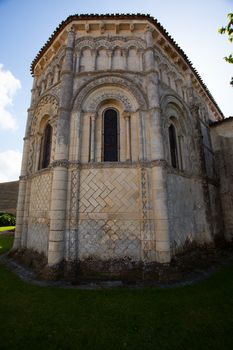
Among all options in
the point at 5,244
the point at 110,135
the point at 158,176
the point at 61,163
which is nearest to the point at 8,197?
the point at 5,244

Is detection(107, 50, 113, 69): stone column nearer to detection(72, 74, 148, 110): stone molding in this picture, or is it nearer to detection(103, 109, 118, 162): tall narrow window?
detection(72, 74, 148, 110): stone molding

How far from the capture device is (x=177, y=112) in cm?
1137

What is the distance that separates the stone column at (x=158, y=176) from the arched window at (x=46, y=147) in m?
5.97

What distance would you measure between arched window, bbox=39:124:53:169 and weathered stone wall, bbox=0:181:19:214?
102ft

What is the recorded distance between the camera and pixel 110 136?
9070 millimetres

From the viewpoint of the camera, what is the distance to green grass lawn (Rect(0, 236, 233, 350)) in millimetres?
3883

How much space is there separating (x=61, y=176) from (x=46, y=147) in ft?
12.5

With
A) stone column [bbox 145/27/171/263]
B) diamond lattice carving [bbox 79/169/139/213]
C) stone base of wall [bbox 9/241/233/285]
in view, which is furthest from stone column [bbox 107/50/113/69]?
stone base of wall [bbox 9/241/233/285]

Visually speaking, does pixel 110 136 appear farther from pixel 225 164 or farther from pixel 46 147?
pixel 225 164

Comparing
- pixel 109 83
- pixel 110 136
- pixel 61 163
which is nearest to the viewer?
pixel 61 163

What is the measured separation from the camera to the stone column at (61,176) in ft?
24.2

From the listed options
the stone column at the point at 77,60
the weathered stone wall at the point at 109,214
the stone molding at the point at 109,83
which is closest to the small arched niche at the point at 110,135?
the weathered stone wall at the point at 109,214

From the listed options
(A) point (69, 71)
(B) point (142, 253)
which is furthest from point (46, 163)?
(B) point (142, 253)

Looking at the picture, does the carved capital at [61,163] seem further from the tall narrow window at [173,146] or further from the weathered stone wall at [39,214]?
the tall narrow window at [173,146]
